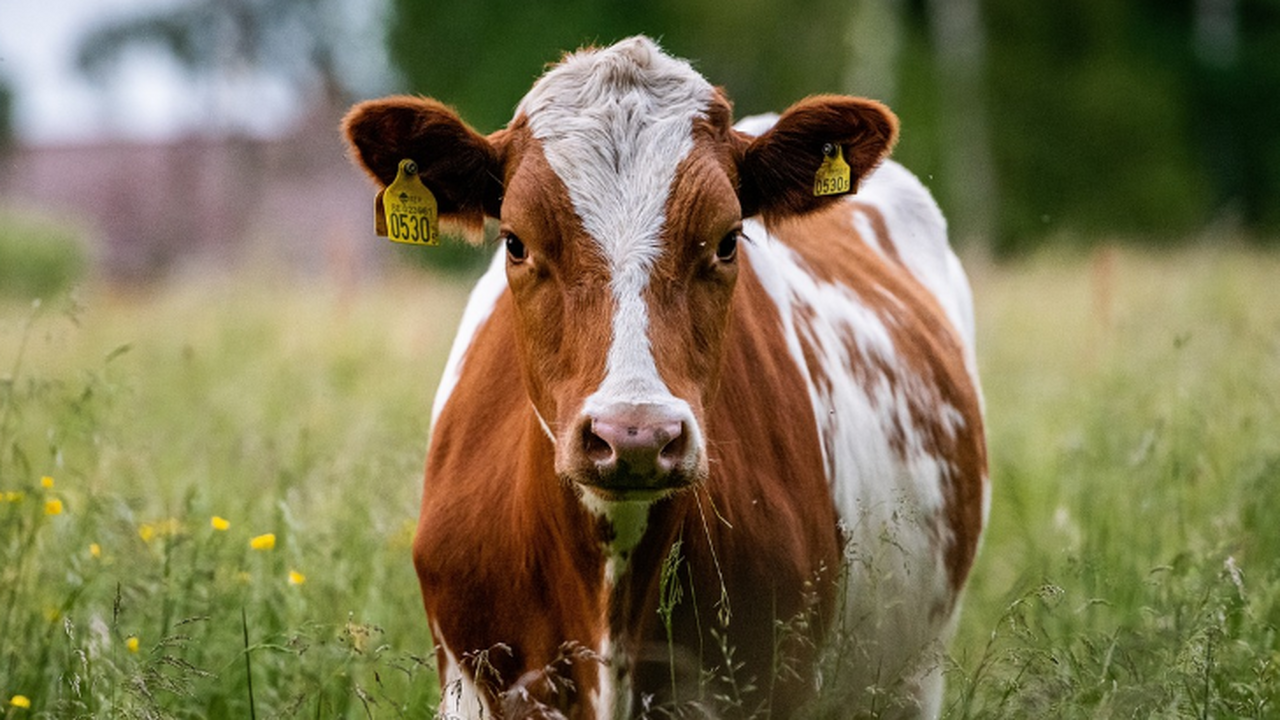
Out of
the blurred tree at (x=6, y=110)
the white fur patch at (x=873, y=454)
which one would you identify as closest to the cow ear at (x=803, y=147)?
the white fur patch at (x=873, y=454)

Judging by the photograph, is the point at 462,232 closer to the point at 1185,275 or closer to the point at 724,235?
the point at 724,235

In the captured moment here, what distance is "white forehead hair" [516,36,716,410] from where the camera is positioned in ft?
9.46

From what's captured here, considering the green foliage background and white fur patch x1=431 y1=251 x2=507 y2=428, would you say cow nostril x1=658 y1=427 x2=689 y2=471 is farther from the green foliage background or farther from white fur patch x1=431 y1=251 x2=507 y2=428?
the green foliage background

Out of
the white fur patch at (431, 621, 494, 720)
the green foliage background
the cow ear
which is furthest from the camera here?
the green foliage background

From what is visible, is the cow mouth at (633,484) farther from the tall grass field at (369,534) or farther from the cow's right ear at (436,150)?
the cow's right ear at (436,150)

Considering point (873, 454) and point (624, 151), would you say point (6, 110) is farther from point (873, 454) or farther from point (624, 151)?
point (624, 151)

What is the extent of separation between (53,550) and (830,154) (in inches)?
94.7

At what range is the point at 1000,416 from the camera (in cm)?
805

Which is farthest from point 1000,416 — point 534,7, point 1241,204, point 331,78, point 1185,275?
point 331,78

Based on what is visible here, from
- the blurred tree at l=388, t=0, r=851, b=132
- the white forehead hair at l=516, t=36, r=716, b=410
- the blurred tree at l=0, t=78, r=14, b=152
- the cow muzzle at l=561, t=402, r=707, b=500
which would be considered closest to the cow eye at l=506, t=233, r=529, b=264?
the white forehead hair at l=516, t=36, r=716, b=410

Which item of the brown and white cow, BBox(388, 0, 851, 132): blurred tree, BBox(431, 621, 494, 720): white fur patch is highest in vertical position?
the brown and white cow

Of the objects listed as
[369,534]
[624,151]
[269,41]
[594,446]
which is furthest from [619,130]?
[269,41]

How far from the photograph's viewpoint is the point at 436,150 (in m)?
3.46

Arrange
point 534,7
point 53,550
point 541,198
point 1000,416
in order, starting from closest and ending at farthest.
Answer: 1. point 541,198
2. point 53,550
3. point 1000,416
4. point 534,7
